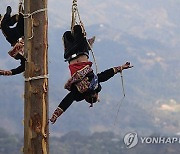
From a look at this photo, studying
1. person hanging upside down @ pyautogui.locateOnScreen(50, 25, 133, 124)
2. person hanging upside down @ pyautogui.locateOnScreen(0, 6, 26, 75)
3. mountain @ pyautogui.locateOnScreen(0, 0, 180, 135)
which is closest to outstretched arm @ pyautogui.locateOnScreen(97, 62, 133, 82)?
person hanging upside down @ pyautogui.locateOnScreen(50, 25, 133, 124)

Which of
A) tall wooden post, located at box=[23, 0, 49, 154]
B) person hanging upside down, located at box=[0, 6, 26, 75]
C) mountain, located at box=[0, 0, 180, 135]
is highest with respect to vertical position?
mountain, located at box=[0, 0, 180, 135]

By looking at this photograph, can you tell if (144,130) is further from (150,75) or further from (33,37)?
(33,37)

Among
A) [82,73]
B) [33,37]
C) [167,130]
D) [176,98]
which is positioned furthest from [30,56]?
[176,98]

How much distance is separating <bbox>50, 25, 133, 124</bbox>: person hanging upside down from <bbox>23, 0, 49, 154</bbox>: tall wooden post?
16.9 inches

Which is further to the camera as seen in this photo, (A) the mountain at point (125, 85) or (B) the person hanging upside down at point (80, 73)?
(A) the mountain at point (125, 85)

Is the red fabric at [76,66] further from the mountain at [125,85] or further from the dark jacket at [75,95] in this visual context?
the mountain at [125,85]

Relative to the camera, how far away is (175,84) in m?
146

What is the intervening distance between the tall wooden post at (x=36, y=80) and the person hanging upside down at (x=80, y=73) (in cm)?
43

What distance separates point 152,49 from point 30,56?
536ft

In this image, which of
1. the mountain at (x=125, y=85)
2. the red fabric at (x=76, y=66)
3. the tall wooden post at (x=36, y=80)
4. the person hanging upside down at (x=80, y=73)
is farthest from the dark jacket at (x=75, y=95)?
the mountain at (x=125, y=85)

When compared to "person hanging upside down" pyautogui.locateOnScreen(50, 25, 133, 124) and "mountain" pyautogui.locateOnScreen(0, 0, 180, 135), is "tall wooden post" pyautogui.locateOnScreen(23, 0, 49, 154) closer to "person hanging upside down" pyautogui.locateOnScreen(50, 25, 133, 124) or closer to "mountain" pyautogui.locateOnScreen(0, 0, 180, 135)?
"person hanging upside down" pyautogui.locateOnScreen(50, 25, 133, 124)

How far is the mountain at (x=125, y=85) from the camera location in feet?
333

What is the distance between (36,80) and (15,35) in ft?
2.89

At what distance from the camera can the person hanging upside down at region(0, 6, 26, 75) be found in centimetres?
522
